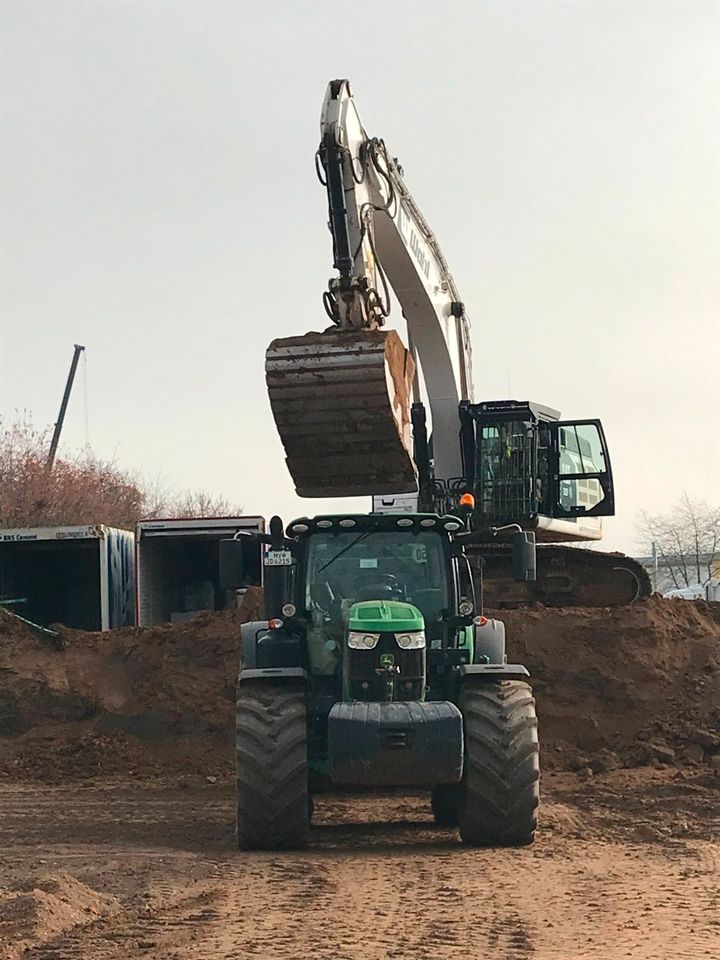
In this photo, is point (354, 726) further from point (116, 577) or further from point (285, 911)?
point (116, 577)

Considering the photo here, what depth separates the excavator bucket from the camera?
11250 millimetres

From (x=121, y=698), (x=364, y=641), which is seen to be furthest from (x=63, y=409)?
(x=364, y=641)

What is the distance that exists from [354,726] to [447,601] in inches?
61.2

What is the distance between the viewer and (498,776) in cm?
966

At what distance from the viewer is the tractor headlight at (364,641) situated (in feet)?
32.6

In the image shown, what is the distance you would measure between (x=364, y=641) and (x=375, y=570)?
849 millimetres

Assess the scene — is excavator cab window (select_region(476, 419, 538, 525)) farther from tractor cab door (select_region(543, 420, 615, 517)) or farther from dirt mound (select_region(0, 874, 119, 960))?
dirt mound (select_region(0, 874, 119, 960))

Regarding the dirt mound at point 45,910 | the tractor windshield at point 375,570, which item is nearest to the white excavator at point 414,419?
the tractor windshield at point 375,570

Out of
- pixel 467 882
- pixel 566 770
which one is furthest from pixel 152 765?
pixel 467 882

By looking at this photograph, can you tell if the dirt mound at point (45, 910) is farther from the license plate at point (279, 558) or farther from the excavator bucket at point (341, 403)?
the excavator bucket at point (341, 403)

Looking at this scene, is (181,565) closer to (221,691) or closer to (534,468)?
(221,691)

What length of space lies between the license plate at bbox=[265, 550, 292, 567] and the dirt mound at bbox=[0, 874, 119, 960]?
2988 mm

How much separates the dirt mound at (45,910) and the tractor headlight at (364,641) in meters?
2.63

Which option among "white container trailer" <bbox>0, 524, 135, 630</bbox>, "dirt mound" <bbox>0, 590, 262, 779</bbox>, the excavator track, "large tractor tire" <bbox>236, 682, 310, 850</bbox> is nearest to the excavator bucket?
"large tractor tire" <bbox>236, 682, 310, 850</bbox>
